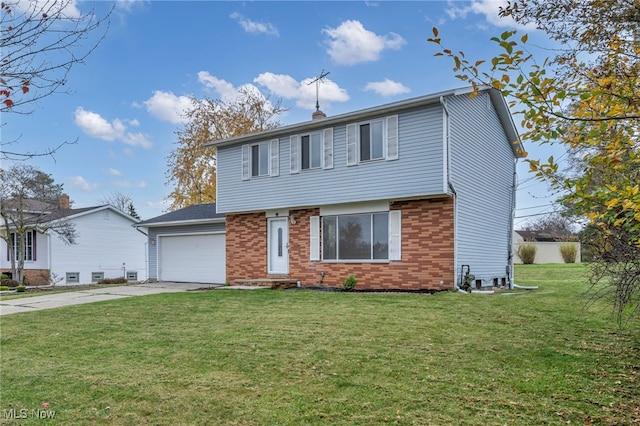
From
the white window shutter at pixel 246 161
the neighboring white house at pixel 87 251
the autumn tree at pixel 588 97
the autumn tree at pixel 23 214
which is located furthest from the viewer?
the neighboring white house at pixel 87 251

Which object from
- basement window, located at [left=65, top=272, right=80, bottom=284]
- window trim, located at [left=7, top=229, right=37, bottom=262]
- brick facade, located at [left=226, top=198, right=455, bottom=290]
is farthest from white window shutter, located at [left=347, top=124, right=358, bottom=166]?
window trim, located at [left=7, top=229, right=37, bottom=262]

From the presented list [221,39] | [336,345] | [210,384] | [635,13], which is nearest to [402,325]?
[336,345]

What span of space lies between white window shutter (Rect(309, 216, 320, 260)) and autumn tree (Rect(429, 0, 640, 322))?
9.43 meters

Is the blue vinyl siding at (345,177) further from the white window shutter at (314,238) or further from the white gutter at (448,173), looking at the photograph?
the white window shutter at (314,238)

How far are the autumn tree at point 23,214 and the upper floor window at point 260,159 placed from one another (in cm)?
1230

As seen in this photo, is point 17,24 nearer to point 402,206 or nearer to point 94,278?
point 402,206

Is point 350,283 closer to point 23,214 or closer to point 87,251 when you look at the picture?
point 23,214

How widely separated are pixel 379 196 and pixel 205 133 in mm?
22218

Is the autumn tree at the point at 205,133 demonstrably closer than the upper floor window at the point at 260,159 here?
No

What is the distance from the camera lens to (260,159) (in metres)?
15.8

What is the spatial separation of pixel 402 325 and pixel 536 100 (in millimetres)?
4619

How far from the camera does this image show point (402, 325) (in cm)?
738

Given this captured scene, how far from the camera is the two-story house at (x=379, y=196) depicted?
483 inches

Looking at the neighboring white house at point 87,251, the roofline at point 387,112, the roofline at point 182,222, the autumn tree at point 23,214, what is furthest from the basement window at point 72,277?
the roofline at point 387,112
